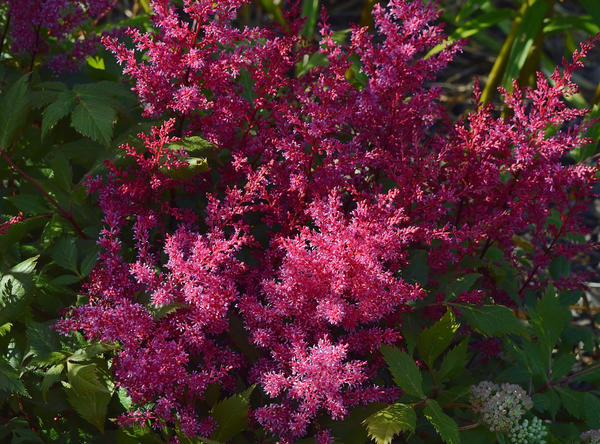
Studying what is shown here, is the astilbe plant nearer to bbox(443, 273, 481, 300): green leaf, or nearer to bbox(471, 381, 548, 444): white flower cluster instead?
bbox(443, 273, 481, 300): green leaf

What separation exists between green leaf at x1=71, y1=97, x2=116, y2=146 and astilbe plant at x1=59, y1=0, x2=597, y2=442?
0.10m

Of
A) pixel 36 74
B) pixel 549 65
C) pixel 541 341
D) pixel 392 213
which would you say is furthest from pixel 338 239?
pixel 549 65

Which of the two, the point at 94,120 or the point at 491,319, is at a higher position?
the point at 94,120

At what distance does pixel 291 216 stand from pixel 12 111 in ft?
2.33

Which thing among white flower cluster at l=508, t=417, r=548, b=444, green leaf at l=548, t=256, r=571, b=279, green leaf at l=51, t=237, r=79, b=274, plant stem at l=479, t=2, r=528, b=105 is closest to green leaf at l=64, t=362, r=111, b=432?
green leaf at l=51, t=237, r=79, b=274

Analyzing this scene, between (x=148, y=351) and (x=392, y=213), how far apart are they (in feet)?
1.83

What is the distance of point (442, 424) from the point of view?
1.34 m

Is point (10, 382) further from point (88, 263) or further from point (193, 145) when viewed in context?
point (193, 145)

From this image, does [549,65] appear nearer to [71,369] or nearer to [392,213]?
[392,213]

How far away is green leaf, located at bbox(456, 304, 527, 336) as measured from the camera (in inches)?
58.0

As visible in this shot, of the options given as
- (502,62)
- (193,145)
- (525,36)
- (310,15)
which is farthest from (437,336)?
(310,15)

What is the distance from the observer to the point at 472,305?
153 centimetres

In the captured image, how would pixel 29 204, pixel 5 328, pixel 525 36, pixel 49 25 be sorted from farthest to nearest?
pixel 525 36 < pixel 49 25 < pixel 29 204 < pixel 5 328

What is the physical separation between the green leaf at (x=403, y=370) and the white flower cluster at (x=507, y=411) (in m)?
0.19
